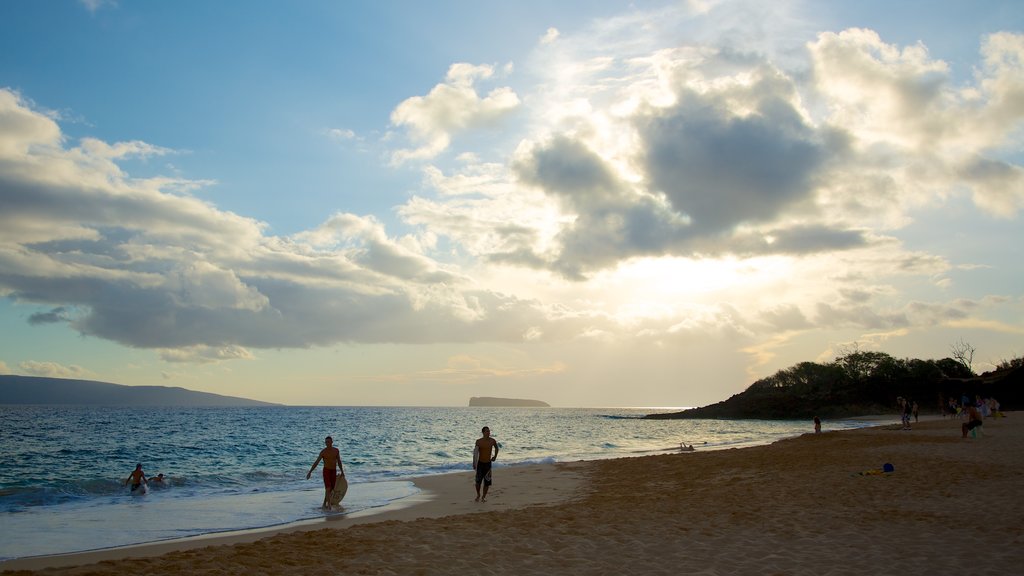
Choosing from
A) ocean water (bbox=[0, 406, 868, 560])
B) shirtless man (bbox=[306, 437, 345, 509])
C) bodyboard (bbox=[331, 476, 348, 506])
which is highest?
shirtless man (bbox=[306, 437, 345, 509])

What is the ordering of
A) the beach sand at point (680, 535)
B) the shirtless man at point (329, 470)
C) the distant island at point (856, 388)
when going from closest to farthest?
the beach sand at point (680, 535) → the shirtless man at point (329, 470) → the distant island at point (856, 388)

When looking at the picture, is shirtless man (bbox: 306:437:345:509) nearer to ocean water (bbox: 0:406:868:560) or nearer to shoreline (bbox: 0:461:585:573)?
ocean water (bbox: 0:406:868:560)

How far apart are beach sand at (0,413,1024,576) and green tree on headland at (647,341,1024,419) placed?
237ft

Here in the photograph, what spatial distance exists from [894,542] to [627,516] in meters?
4.50

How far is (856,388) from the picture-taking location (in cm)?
10181

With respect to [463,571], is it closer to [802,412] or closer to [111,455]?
[111,455]

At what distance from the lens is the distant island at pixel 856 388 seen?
84.7 m

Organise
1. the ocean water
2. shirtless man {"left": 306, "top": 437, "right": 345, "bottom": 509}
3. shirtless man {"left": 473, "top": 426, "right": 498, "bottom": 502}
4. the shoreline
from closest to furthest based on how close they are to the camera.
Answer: the shoreline < the ocean water < shirtless man {"left": 473, "top": 426, "right": 498, "bottom": 502} < shirtless man {"left": 306, "top": 437, "right": 345, "bottom": 509}

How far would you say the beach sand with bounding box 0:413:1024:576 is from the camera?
8.12 metres

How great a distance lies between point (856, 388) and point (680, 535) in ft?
350

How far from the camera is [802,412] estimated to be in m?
102

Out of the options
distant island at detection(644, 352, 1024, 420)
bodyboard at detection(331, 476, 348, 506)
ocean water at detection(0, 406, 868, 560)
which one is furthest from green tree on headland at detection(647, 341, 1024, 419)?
bodyboard at detection(331, 476, 348, 506)

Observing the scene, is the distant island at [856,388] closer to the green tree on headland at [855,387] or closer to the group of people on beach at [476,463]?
the green tree on headland at [855,387]

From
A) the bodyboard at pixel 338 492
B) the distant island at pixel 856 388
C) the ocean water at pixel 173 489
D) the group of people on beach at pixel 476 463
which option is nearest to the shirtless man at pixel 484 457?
the group of people on beach at pixel 476 463
